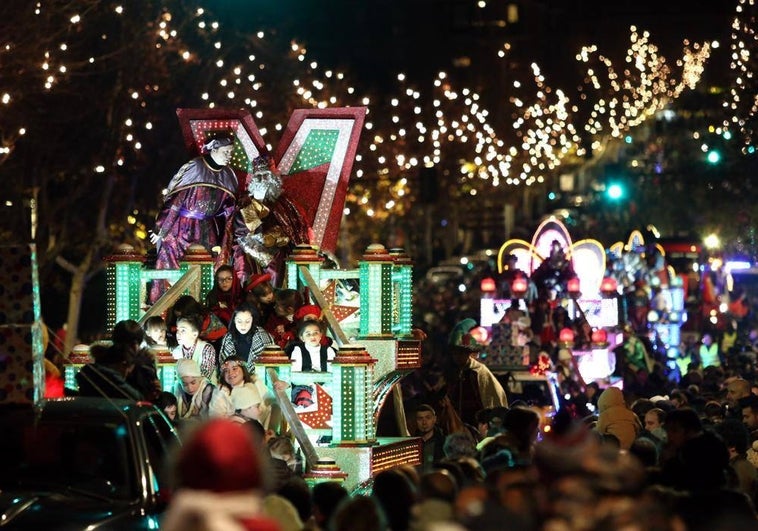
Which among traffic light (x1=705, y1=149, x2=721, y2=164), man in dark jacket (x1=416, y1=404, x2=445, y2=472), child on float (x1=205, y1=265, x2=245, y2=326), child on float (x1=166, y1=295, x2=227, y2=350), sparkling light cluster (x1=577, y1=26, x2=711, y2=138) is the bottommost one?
man in dark jacket (x1=416, y1=404, x2=445, y2=472)

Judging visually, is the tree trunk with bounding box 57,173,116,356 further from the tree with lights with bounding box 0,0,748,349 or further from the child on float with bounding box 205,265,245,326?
the child on float with bounding box 205,265,245,326

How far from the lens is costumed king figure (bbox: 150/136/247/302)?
17047mm

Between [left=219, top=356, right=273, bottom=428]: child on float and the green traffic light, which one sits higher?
the green traffic light

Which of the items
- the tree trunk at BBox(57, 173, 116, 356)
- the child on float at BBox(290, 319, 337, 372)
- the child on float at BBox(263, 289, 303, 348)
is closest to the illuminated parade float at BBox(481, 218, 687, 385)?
the child on float at BBox(263, 289, 303, 348)

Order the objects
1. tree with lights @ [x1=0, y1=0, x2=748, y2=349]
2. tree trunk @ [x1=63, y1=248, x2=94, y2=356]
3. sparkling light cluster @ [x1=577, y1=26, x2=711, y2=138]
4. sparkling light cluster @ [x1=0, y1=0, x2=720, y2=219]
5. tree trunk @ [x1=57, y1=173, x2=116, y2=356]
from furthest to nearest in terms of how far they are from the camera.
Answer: sparkling light cluster @ [x1=577, y1=26, x2=711, y2=138], tree trunk @ [x1=57, y1=173, x2=116, y2=356], sparkling light cluster @ [x1=0, y1=0, x2=720, y2=219], tree trunk @ [x1=63, y1=248, x2=94, y2=356], tree with lights @ [x1=0, y1=0, x2=748, y2=349]

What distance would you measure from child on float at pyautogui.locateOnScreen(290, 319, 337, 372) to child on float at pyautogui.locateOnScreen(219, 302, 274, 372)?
27 cm

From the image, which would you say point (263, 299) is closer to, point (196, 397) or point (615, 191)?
point (196, 397)

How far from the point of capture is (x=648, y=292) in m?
29.0

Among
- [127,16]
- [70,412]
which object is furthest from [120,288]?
[127,16]

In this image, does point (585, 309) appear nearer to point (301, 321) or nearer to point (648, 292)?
point (648, 292)

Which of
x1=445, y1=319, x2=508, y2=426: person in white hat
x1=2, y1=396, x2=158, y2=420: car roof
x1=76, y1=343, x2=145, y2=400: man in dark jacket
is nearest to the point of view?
x1=2, y1=396, x2=158, y2=420: car roof

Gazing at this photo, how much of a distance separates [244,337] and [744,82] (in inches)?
481

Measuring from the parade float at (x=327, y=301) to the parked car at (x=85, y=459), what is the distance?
187 inches

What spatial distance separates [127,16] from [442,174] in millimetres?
26055
